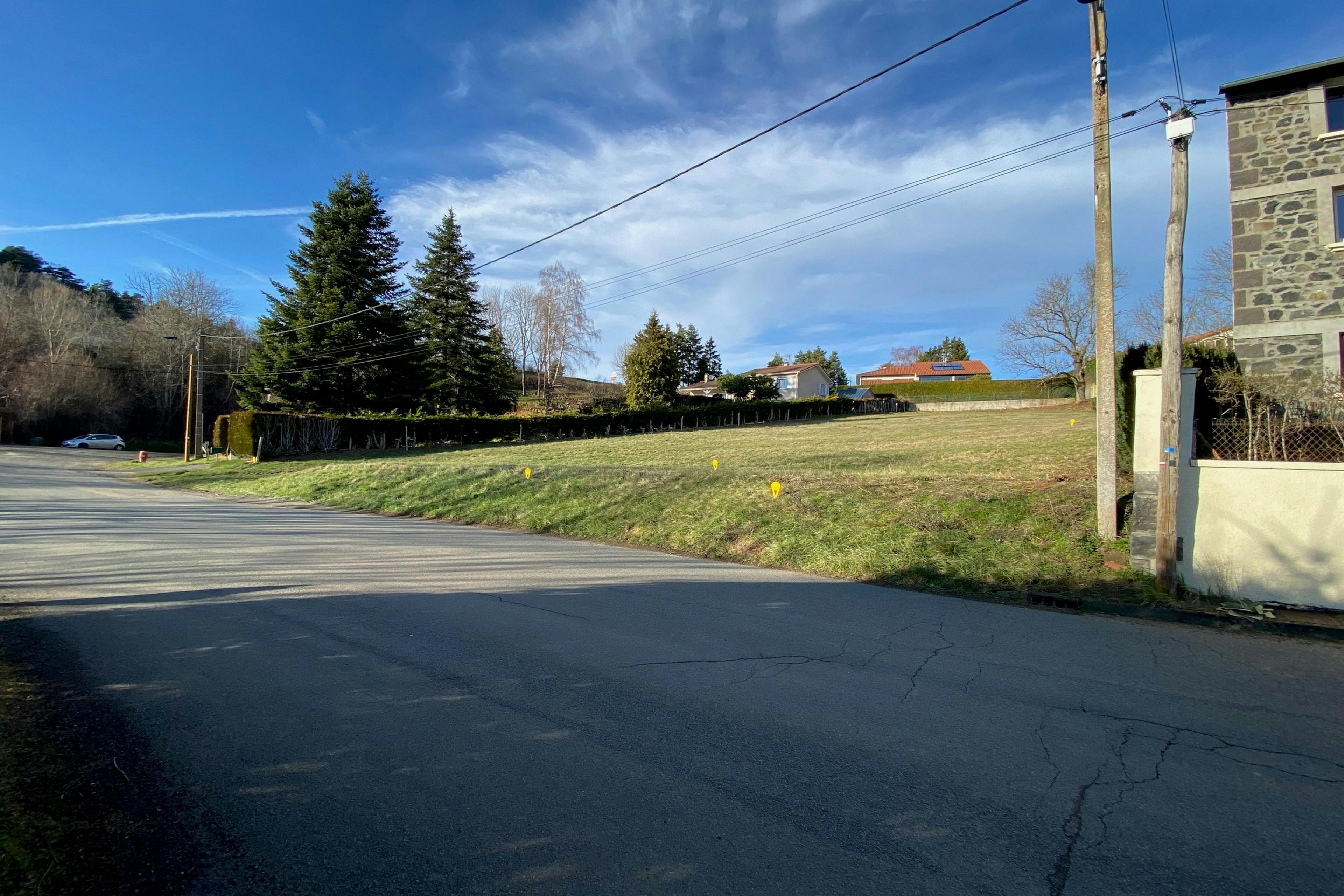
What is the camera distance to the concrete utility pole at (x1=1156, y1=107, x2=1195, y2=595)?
25.4 ft

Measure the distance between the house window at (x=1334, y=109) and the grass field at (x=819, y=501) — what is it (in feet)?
28.2

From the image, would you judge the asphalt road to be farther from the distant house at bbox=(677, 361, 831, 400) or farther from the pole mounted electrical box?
the distant house at bbox=(677, 361, 831, 400)

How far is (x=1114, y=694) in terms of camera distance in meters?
4.80

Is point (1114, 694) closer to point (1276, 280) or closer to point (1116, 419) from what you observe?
point (1116, 419)

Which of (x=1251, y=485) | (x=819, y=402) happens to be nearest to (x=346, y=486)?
(x=1251, y=485)

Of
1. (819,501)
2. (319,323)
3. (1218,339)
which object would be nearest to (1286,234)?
(1218,339)

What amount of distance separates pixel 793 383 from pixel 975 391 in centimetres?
2313

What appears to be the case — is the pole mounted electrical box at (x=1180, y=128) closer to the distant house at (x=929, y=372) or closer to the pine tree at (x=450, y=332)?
the pine tree at (x=450, y=332)

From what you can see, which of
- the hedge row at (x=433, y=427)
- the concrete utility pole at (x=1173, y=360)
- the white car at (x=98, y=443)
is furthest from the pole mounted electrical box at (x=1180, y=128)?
the white car at (x=98, y=443)

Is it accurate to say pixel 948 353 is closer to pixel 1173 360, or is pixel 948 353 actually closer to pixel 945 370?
pixel 945 370

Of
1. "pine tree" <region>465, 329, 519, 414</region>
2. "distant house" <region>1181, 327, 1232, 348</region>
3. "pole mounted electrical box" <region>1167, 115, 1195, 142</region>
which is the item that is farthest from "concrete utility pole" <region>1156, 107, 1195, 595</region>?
"pine tree" <region>465, 329, 519, 414</region>

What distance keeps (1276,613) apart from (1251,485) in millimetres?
1384

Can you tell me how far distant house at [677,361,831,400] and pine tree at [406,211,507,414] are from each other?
109ft

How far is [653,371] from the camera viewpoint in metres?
57.7
